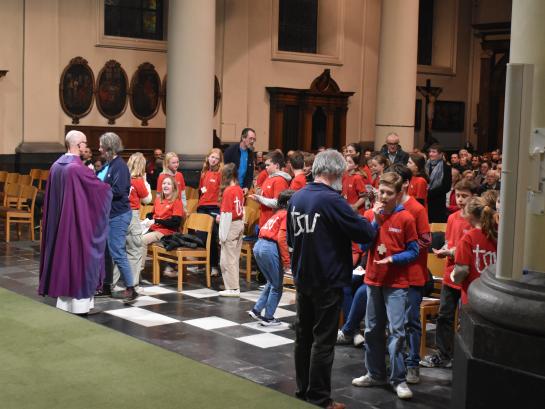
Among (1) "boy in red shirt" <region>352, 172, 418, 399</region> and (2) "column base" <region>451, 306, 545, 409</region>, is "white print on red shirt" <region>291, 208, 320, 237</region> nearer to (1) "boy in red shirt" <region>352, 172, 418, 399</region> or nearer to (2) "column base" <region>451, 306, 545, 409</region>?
(1) "boy in red shirt" <region>352, 172, 418, 399</region>

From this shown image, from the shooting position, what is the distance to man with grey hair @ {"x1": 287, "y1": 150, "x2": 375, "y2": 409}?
580cm

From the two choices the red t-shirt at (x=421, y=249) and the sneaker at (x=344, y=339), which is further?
the sneaker at (x=344, y=339)

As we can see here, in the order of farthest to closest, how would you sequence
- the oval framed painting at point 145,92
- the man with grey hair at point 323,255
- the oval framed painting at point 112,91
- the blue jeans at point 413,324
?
the oval framed painting at point 145,92
the oval framed painting at point 112,91
the blue jeans at point 413,324
the man with grey hair at point 323,255

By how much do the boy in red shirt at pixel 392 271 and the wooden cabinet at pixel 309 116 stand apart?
1606 centimetres

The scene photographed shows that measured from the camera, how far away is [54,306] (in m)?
9.16

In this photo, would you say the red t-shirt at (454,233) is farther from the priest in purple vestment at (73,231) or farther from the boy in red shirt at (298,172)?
the priest in purple vestment at (73,231)

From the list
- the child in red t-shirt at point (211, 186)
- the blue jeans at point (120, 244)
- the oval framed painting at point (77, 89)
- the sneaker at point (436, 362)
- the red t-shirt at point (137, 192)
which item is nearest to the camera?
the sneaker at point (436, 362)

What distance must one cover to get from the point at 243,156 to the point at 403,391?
6.68m

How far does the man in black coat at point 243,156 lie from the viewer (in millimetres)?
12406

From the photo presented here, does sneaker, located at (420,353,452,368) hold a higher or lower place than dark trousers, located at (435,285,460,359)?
lower

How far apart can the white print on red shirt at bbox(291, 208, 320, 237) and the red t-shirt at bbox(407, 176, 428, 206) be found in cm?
462

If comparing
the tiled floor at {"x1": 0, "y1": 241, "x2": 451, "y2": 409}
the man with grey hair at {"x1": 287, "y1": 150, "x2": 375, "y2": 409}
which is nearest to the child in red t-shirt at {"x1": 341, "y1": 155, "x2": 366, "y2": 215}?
the tiled floor at {"x1": 0, "y1": 241, "x2": 451, "y2": 409}

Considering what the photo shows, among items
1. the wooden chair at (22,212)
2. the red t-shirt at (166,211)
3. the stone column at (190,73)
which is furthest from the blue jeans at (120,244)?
the stone column at (190,73)

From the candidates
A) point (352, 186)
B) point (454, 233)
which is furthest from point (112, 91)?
point (454, 233)
